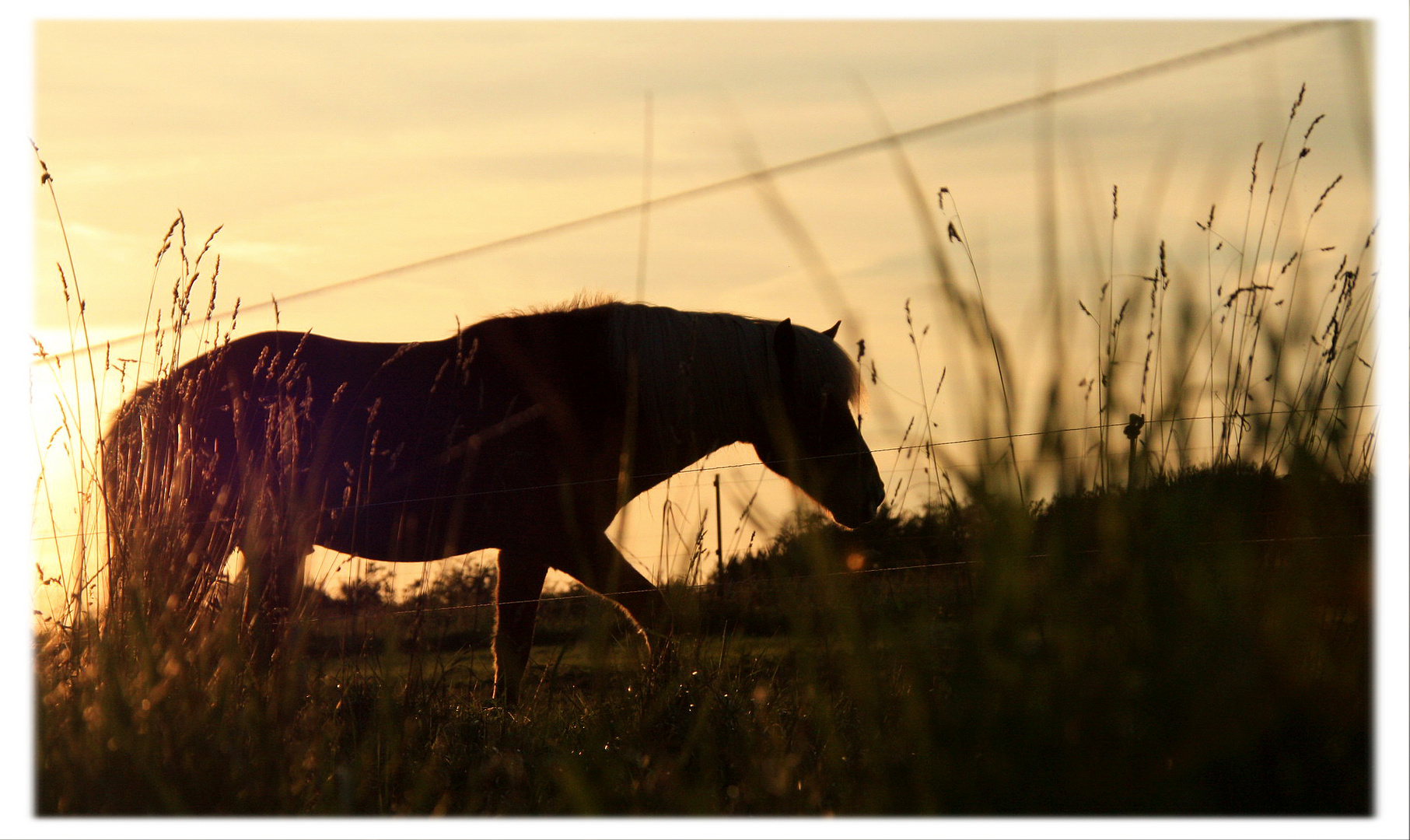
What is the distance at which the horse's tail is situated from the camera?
2646 millimetres

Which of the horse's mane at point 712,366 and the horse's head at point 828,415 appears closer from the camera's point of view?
the horse's head at point 828,415

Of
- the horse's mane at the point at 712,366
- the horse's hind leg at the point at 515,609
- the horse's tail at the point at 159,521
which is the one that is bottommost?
the horse's hind leg at the point at 515,609

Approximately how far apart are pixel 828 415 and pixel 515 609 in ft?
4.97

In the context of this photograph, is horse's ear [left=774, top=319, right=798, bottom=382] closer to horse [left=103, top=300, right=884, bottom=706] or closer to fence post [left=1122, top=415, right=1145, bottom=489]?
Answer: horse [left=103, top=300, right=884, bottom=706]

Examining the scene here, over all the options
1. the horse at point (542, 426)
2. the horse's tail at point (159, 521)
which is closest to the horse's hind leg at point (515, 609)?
the horse at point (542, 426)

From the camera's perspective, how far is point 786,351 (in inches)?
171

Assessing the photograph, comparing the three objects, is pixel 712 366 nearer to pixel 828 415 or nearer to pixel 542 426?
pixel 828 415

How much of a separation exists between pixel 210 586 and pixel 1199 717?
91.3 inches

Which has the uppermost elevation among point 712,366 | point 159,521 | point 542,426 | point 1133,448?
point 712,366

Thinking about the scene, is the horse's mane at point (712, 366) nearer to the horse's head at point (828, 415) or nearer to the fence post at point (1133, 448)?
the horse's head at point (828, 415)

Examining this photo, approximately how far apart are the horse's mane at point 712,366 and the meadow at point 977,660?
1568mm

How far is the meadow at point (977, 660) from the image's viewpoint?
5.09 ft

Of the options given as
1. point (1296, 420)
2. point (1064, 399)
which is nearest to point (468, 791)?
point (1064, 399)

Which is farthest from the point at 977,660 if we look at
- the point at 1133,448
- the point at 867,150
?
the point at 867,150
